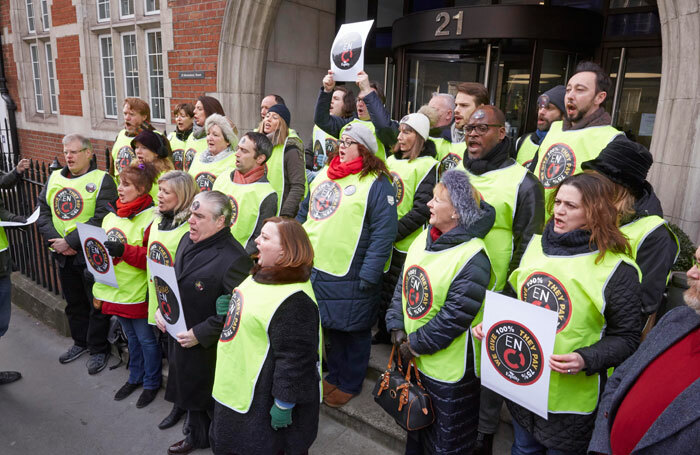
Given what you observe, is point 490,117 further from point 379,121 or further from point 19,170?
point 19,170

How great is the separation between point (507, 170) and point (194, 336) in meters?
2.10

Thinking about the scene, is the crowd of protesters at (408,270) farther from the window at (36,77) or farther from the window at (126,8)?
the window at (36,77)

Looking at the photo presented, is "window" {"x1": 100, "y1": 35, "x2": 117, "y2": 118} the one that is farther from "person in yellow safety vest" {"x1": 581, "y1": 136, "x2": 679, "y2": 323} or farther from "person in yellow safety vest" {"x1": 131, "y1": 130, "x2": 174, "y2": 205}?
"person in yellow safety vest" {"x1": 581, "y1": 136, "x2": 679, "y2": 323}

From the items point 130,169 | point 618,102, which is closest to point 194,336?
point 130,169

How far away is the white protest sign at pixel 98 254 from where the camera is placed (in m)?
3.49

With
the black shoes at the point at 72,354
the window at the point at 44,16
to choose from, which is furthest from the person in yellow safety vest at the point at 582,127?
the window at the point at 44,16

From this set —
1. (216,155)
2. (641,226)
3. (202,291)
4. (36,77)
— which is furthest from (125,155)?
(36,77)

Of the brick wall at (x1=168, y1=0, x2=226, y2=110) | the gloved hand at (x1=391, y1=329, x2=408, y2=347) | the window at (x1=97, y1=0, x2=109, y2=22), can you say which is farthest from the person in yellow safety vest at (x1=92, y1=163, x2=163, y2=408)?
the window at (x1=97, y1=0, x2=109, y2=22)

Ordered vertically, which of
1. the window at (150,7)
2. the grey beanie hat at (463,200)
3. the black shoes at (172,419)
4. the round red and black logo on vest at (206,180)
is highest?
the window at (150,7)

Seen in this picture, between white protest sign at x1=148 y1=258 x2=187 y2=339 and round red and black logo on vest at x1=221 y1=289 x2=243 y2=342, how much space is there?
0.52 metres

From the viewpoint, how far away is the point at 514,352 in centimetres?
204

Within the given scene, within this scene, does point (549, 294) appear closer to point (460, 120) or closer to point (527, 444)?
point (527, 444)

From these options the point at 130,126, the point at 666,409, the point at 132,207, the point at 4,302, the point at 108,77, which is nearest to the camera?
the point at 666,409

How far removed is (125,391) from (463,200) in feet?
10.9
